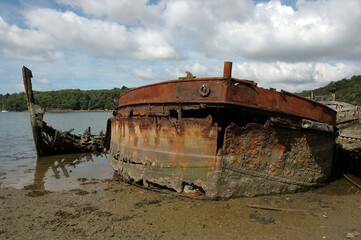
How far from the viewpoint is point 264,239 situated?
10.3 ft

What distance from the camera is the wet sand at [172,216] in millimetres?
3301

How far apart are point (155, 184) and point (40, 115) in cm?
735

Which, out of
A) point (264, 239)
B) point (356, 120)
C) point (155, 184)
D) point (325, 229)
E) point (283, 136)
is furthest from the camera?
point (356, 120)

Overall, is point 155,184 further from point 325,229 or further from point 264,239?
point 325,229

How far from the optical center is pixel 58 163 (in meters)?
9.30

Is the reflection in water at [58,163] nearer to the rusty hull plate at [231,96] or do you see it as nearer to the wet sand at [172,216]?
the wet sand at [172,216]

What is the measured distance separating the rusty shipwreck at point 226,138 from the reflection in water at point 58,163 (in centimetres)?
332

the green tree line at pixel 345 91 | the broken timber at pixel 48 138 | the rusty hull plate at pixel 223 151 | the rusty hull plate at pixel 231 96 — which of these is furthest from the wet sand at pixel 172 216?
the green tree line at pixel 345 91

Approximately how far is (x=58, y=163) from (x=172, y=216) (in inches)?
276

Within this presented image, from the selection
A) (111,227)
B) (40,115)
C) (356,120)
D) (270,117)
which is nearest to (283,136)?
(270,117)

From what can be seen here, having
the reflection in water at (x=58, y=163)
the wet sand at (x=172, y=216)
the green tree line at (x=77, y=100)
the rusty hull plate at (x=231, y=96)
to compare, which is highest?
the green tree line at (x=77, y=100)

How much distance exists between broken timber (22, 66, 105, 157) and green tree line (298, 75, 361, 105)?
2074cm

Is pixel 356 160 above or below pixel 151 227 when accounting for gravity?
above

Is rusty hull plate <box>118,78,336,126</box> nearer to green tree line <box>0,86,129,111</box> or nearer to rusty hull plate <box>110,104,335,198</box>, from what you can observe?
rusty hull plate <box>110,104,335,198</box>
